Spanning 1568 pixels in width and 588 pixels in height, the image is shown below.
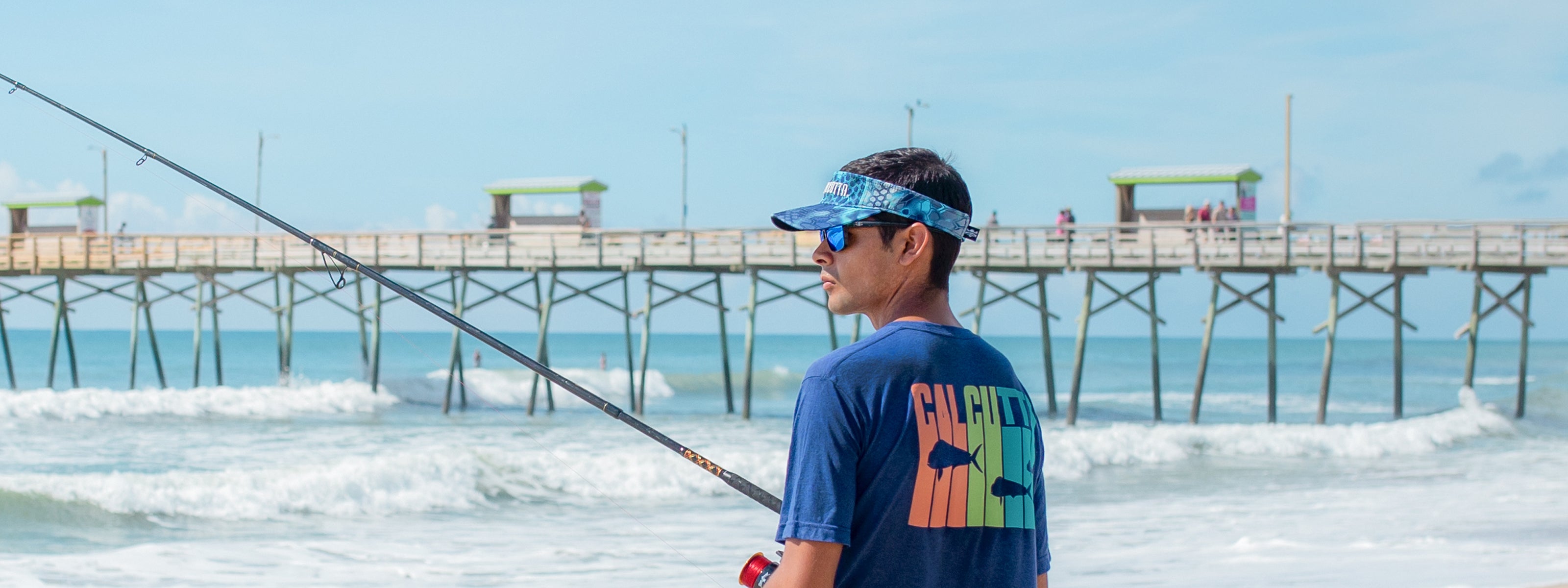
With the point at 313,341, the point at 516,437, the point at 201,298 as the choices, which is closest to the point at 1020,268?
the point at 516,437

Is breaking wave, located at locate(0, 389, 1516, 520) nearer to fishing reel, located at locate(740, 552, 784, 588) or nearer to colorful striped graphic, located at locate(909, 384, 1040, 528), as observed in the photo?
fishing reel, located at locate(740, 552, 784, 588)

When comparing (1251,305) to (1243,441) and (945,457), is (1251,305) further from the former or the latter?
(945,457)

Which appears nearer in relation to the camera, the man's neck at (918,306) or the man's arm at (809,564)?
the man's arm at (809,564)

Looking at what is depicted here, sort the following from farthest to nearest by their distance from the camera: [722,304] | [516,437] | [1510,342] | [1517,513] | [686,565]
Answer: [1510,342]
[722,304]
[516,437]
[1517,513]
[686,565]

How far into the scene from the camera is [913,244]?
175cm

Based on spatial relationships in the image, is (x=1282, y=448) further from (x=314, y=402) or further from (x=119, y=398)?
(x=119, y=398)

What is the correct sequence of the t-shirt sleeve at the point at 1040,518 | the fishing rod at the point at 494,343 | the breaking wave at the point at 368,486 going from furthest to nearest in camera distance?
the breaking wave at the point at 368,486
the fishing rod at the point at 494,343
the t-shirt sleeve at the point at 1040,518

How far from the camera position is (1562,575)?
291 inches

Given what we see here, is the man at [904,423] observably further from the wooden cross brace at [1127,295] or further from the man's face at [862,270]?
the wooden cross brace at [1127,295]

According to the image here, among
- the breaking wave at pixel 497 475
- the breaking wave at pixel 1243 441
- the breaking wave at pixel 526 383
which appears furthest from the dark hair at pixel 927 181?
the breaking wave at pixel 526 383

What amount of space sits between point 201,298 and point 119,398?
2824 millimetres

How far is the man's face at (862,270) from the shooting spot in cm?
176

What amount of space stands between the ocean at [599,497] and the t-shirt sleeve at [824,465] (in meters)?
4.82

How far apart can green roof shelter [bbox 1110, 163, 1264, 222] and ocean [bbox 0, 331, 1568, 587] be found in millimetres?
3657
